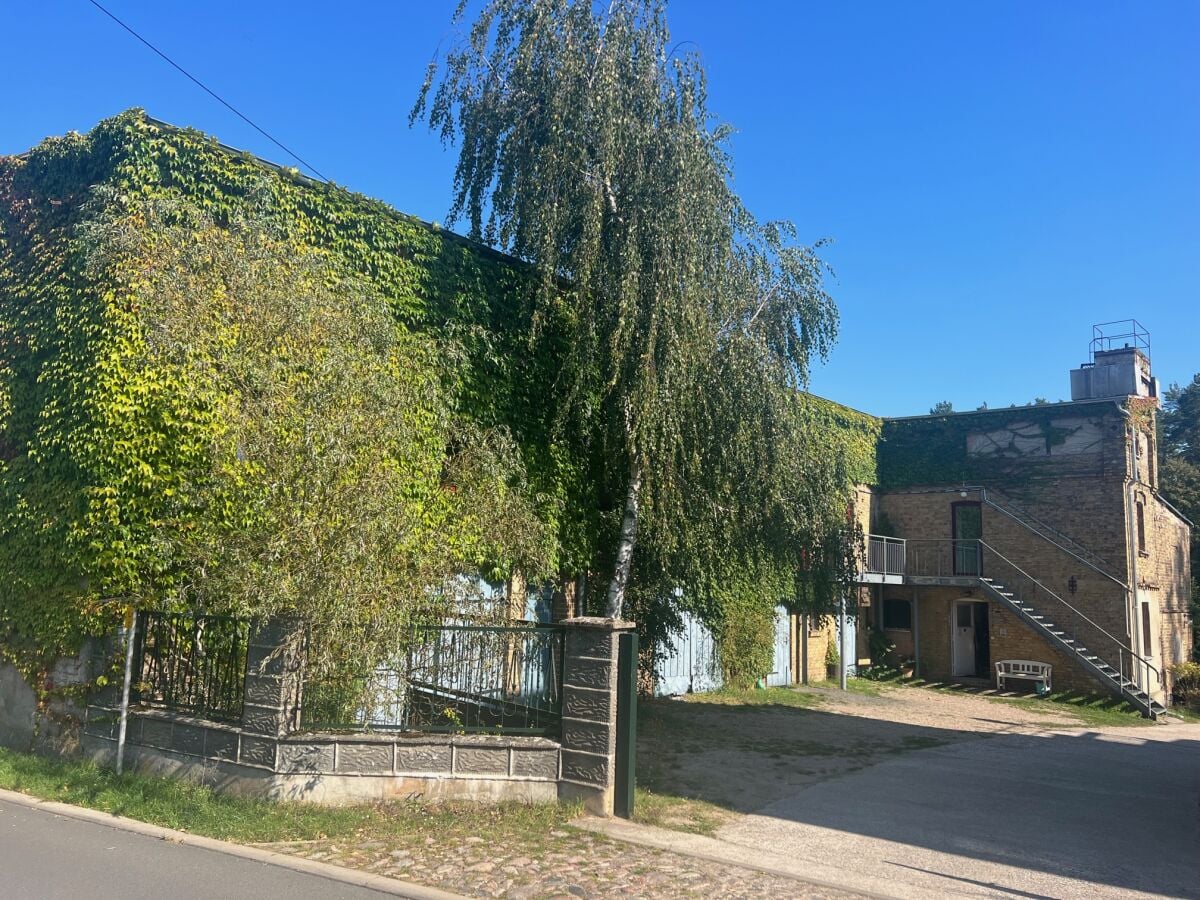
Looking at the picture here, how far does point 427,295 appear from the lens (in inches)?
506


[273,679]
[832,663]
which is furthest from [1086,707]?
[273,679]

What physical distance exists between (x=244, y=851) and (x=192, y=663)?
9.55 feet

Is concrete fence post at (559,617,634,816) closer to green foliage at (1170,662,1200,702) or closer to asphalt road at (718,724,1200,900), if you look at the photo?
asphalt road at (718,724,1200,900)

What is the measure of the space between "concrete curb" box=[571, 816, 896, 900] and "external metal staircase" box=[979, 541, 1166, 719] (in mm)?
17471

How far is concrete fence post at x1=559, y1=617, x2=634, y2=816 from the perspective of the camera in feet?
27.6

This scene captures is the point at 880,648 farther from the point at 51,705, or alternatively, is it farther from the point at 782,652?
the point at 51,705

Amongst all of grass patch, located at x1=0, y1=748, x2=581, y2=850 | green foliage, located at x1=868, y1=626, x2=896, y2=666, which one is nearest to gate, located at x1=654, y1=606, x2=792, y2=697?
green foliage, located at x1=868, y1=626, x2=896, y2=666

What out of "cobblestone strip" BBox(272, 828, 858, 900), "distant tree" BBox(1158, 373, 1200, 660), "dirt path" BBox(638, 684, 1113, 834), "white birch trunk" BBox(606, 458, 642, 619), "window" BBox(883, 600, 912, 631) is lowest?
"dirt path" BBox(638, 684, 1113, 834)

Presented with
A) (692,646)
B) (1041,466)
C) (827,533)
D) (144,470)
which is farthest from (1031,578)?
(144,470)

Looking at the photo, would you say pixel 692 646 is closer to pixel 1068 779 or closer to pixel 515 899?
pixel 1068 779

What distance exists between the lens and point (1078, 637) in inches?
923

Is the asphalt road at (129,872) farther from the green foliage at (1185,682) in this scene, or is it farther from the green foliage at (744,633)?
the green foliage at (1185,682)

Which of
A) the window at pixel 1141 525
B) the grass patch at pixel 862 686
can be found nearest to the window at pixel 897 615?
the grass patch at pixel 862 686

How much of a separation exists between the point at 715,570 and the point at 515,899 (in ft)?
26.1
